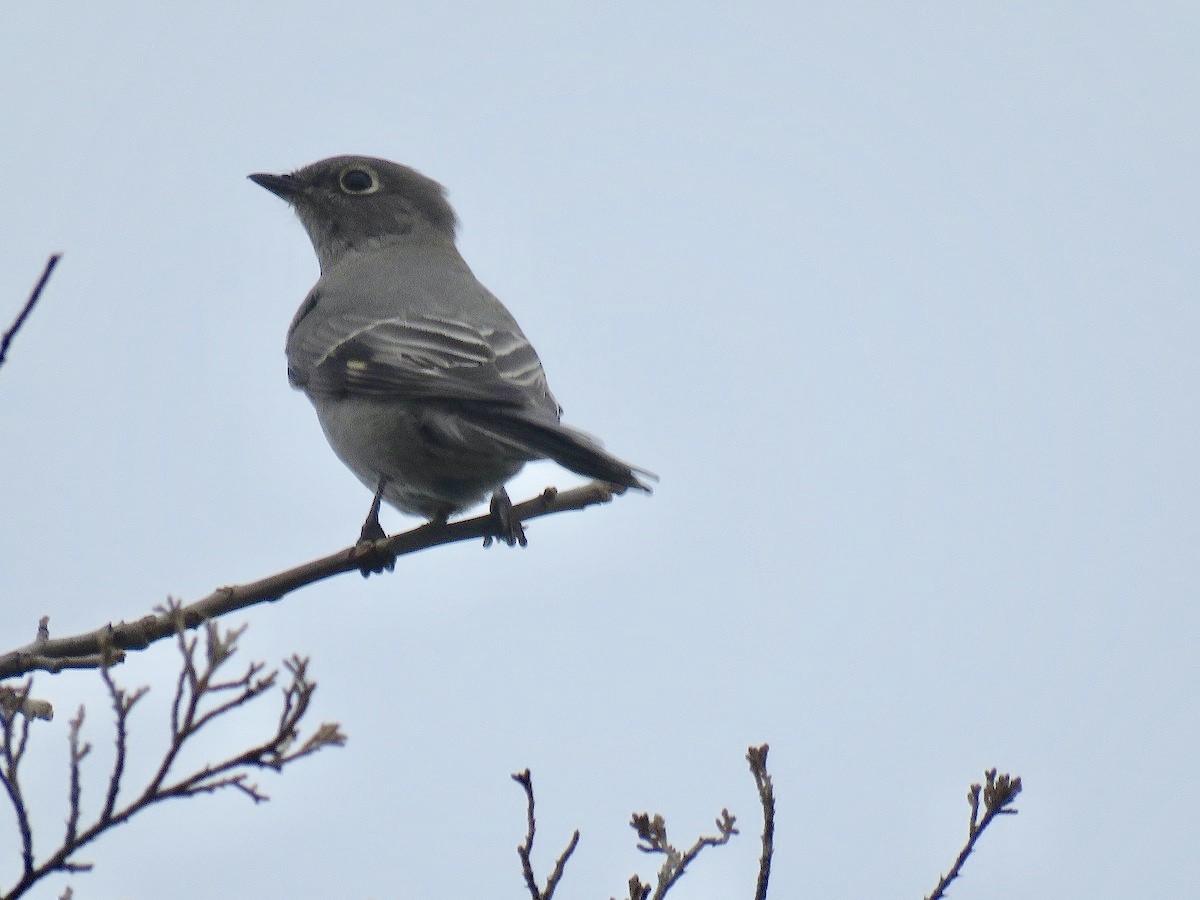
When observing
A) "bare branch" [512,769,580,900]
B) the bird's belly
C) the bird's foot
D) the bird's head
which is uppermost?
the bird's head

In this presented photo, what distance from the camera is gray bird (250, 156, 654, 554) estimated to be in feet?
22.7

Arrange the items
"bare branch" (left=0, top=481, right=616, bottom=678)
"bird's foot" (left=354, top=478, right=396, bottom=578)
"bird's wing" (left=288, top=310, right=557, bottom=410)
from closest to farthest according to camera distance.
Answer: "bare branch" (left=0, top=481, right=616, bottom=678), "bird's foot" (left=354, top=478, right=396, bottom=578), "bird's wing" (left=288, top=310, right=557, bottom=410)

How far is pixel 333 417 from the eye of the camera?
323 inches

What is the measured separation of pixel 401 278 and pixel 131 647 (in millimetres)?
5273

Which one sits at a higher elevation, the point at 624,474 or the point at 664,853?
the point at 624,474

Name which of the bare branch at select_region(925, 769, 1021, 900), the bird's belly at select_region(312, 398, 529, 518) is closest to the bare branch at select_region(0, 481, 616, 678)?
the bird's belly at select_region(312, 398, 529, 518)

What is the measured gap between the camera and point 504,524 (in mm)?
6855

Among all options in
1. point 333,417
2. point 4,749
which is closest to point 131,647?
point 4,749

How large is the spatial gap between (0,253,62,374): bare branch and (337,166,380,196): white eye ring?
26.9ft

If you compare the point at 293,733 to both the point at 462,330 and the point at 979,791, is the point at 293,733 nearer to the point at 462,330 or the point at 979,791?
the point at 979,791

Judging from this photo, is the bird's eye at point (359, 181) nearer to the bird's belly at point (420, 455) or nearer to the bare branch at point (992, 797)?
the bird's belly at point (420, 455)

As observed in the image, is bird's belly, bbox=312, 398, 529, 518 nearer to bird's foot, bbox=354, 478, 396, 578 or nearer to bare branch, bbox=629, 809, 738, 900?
bird's foot, bbox=354, 478, 396, 578

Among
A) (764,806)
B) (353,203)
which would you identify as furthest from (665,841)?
(353,203)

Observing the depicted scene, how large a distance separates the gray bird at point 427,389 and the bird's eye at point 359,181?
3.04 feet
